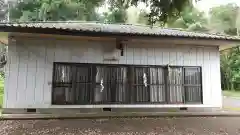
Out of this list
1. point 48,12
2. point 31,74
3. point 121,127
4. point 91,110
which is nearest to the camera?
point 121,127

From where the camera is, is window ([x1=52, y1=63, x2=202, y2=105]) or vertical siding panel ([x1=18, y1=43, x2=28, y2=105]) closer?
vertical siding panel ([x1=18, y1=43, x2=28, y2=105])

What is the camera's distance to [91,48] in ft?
29.5

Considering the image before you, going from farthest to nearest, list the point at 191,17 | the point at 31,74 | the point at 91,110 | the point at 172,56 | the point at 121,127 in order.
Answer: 1. the point at 191,17
2. the point at 172,56
3. the point at 91,110
4. the point at 31,74
5. the point at 121,127

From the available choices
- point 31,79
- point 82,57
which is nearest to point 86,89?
point 82,57

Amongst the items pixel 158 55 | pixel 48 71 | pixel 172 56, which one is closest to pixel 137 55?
pixel 158 55

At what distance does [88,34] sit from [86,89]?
2019 millimetres

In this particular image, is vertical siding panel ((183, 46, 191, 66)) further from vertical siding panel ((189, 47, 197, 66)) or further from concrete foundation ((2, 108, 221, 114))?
concrete foundation ((2, 108, 221, 114))

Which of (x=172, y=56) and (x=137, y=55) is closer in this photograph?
(x=137, y=55)

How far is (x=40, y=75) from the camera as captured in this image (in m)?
8.61

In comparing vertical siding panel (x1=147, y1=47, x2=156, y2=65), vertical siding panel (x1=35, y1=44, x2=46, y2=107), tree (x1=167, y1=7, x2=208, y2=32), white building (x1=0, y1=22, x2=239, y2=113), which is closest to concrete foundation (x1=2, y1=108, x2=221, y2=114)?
white building (x1=0, y1=22, x2=239, y2=113)

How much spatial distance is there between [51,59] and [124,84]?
2694mm

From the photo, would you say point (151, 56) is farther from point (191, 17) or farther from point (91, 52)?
point (191, 17)

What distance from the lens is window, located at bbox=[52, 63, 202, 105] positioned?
29.1 ft

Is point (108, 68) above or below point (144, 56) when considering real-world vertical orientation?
below
